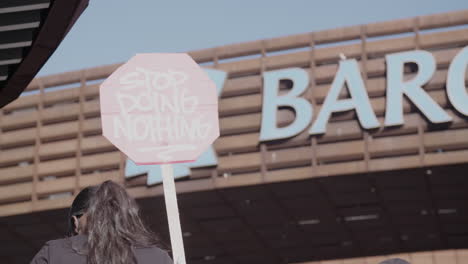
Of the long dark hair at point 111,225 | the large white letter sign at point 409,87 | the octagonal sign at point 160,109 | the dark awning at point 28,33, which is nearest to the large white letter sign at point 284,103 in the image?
the large white letter sign at point 409,87

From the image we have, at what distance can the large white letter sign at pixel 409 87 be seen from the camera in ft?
84.2

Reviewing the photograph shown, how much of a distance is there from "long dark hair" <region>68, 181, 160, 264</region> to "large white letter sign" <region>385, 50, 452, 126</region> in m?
21.6

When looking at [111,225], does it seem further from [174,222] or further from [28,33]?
[28,33]

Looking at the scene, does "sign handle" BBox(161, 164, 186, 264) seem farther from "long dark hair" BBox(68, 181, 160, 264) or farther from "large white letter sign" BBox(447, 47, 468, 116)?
"large white letter sign" BBox(447, 47, 468, 116)

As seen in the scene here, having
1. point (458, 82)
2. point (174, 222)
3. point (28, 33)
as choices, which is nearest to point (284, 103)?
point (458, 82)

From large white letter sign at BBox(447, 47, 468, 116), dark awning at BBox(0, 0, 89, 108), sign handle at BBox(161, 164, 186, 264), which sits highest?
large white letter sign at BBox(447, 47, 468, 116)

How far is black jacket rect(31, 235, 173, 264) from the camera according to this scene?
13.9 feet

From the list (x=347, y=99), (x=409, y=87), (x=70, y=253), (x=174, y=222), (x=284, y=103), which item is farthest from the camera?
(x=284, y=103)

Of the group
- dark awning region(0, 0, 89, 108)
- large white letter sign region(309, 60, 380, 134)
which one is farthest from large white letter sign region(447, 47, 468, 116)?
dark awning region(0, 0, 89, 108)

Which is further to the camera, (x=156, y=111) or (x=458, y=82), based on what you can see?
(x=458, y=82)

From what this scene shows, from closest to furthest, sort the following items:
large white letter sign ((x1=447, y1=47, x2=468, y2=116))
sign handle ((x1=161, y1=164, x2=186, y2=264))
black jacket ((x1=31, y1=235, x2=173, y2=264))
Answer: black jacket ((x1=31, y1=235, x2=173, y2=264))
sign handle ((x1=161, y1=164, x2=186, y2=264))
large white letter sign ((x1=447, y1=47, x2=468, y2=116))

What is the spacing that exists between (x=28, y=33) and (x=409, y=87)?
18.2 metres

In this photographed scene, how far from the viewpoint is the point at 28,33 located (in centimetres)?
905

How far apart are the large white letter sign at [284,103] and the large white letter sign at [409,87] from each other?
2310mm
